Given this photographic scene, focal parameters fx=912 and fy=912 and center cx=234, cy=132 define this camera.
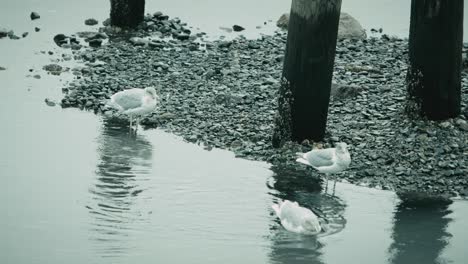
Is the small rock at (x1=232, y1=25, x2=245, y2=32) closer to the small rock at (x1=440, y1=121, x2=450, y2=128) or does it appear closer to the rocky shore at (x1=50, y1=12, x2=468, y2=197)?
the rocky shore at (x1=50, y1=12, x2=468, y2=197)

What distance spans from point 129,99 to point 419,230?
238 inches

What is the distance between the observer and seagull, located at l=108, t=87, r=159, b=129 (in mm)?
15672

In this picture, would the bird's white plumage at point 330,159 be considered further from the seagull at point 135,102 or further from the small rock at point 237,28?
the small rock at point 237,28

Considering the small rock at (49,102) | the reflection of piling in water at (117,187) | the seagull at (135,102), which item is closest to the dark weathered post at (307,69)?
the reflection of piling in water at (117,187)

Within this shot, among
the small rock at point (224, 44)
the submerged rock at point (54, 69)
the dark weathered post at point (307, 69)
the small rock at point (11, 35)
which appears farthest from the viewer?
the small rock at point (11, 35)

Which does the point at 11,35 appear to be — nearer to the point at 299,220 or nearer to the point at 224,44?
the point at 224,44

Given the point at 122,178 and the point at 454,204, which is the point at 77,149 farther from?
the point at 454,204

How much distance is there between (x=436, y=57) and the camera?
14.7 meters

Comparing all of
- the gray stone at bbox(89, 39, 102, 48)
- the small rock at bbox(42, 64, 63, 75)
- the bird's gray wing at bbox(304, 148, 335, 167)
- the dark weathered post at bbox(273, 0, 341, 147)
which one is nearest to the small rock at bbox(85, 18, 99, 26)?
the gray stone at bbox(89, 39, 102, 48)

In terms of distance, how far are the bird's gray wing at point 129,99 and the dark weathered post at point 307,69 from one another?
2668 millimetres

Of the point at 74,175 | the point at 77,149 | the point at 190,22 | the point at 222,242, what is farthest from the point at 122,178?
the point at 190,22

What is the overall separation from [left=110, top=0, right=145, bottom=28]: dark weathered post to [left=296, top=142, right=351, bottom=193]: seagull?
10.7 metres

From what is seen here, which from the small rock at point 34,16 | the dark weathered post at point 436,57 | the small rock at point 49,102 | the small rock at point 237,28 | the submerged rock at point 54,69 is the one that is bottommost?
the small rock at point 49,102

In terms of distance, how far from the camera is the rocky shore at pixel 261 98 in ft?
45.8
